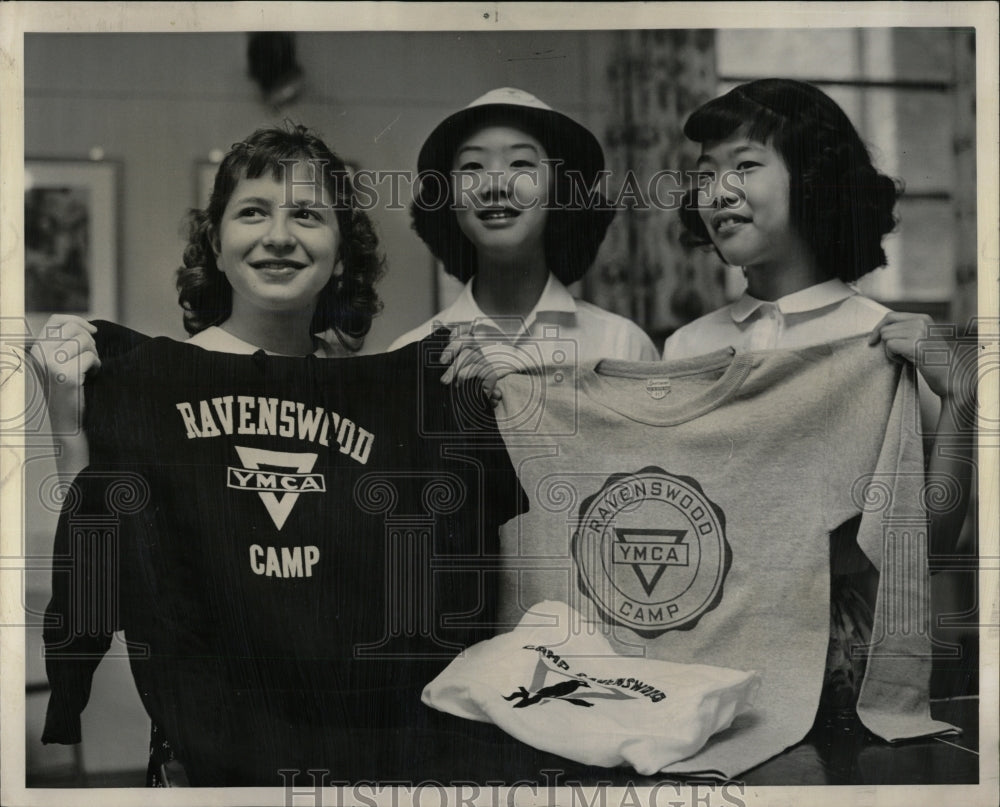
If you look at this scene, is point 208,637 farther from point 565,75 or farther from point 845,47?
point 845,47

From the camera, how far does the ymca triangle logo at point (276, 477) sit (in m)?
2.08

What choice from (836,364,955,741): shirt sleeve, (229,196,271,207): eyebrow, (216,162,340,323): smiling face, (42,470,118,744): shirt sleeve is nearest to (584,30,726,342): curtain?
(836,364,955,741): shirt sleeve

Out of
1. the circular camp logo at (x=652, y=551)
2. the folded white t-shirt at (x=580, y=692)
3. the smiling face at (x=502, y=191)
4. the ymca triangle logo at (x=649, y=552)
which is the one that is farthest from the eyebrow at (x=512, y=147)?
the folded white t-shirt at (x=580, y=692)

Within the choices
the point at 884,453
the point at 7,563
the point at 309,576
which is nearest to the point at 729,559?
the point at 884,453

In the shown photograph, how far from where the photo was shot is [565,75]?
210 cm

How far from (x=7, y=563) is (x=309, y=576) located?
0.63m

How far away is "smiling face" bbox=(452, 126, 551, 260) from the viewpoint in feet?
6.86

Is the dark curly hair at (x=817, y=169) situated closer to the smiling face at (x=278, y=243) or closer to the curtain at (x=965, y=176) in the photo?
the curtain at (x=965, y=176)

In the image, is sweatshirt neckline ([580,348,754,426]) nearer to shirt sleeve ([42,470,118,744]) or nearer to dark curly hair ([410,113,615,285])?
dark curly hair ([410,113,615,285])

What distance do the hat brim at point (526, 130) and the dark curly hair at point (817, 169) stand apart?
0.69 feet

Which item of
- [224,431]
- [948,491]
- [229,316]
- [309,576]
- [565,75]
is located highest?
[565,75]

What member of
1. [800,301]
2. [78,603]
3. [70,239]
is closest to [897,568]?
[800,301]

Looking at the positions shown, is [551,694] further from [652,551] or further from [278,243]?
[278,243]

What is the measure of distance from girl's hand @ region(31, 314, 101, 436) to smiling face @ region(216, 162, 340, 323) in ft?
1.03
